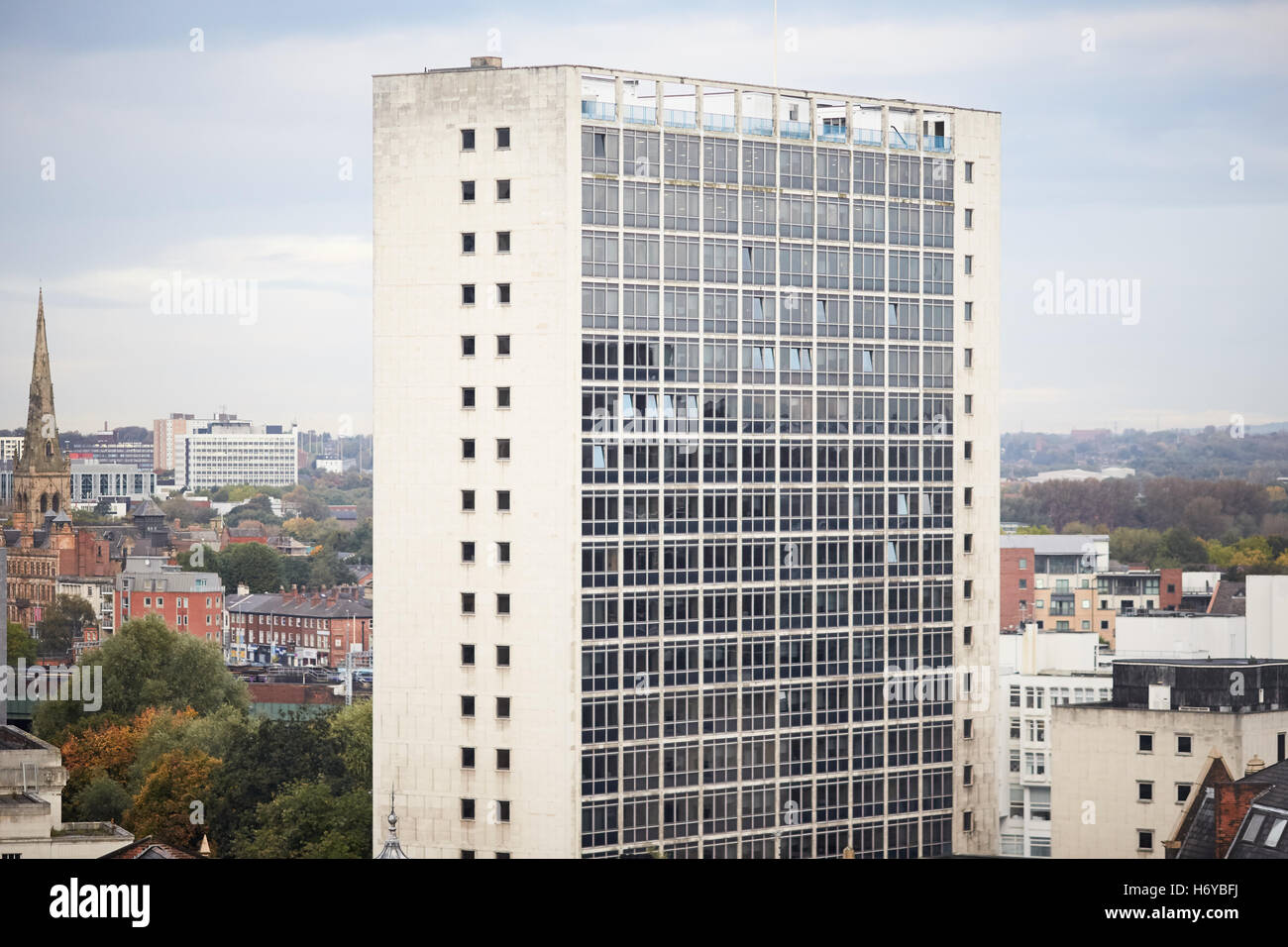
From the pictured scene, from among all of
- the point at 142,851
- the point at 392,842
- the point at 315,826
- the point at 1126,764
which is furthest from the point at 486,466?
the point at 1126,764

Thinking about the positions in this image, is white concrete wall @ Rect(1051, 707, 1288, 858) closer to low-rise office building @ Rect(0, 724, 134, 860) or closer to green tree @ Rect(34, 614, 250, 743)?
low-rise office building @ Rect(0, 724, 134, 860)

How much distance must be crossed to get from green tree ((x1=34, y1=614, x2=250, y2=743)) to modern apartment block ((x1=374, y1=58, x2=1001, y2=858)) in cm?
8643

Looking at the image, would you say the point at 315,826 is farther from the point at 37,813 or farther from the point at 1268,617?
the point at 1268,617

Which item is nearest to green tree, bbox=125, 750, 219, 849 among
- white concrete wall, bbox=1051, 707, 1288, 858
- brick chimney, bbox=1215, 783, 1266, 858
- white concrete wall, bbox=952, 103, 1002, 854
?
white concrete wall, bbox=952, 103, 1002, 854

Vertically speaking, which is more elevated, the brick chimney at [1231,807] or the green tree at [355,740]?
the brick chimney at [1231,807]

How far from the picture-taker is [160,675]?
184125mm

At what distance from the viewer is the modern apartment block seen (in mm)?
94500

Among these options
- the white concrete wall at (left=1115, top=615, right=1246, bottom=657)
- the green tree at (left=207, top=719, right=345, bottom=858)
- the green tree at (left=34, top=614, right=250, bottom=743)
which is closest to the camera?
the green tree at (left=207, top=719, right=345, bottom=858)

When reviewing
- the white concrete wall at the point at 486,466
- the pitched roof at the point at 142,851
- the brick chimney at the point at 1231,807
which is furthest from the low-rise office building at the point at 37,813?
the brick chimney at the point at 1231,807

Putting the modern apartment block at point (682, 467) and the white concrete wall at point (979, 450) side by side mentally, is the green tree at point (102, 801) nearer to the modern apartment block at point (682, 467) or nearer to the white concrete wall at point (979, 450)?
the modern apartment block at point (682, 467)

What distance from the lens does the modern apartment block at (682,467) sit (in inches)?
3720

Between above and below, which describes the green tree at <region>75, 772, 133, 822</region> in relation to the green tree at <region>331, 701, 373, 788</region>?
below

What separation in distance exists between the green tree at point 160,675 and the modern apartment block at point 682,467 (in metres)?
86.4

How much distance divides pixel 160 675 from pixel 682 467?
98.8m
